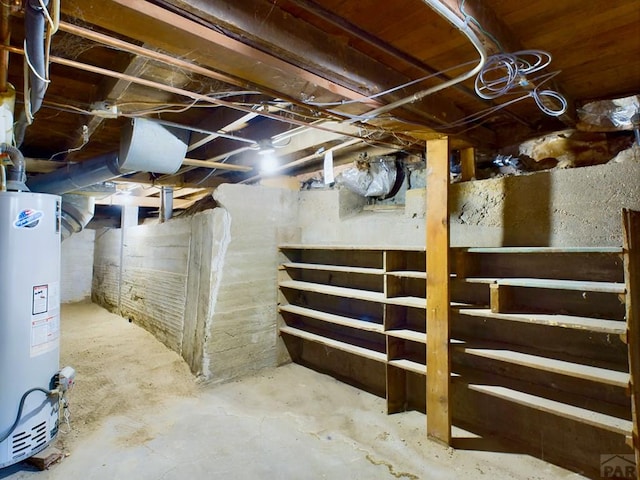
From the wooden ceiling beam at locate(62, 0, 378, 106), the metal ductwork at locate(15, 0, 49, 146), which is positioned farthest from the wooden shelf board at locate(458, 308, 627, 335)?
the metal ductwork at locate(15, 0, 49, 146)

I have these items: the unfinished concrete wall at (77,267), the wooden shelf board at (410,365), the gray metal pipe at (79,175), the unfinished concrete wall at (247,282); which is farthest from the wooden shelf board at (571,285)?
the unfinished concrete wall at (77,267)

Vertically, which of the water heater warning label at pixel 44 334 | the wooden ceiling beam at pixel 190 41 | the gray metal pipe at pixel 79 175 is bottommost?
the water heater warning label at pixel 44 334

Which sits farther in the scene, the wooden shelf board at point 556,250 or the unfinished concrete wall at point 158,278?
the unfinished concrete wall at point 158,278

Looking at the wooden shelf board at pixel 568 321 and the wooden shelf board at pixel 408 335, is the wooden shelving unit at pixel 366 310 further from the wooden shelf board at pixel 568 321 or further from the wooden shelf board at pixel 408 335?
the wooden shelf board at pixel 568 321

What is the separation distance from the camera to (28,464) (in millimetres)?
1931

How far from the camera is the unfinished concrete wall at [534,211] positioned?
188 cm

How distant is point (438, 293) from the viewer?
2139mm

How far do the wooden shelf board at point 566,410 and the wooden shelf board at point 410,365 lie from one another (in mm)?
321

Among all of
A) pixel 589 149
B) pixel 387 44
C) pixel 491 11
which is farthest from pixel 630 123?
pixel 387 44

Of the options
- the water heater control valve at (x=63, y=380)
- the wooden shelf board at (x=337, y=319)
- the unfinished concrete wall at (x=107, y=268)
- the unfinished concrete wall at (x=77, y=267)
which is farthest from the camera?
the unfinished concrete wall at (x=77, y=267)

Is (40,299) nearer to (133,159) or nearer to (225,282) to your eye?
(133,159)

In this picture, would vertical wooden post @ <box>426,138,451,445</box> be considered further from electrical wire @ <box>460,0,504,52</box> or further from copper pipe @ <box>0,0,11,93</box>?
copper pipe @ <box>0,0,11,93</box>

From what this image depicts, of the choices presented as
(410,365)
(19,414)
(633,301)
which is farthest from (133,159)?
(633,301)

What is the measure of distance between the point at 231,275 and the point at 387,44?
7.44 ft
